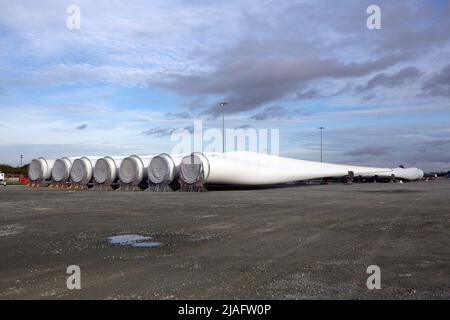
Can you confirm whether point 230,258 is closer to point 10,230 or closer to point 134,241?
point 134,241

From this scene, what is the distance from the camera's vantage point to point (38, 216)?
1920cm

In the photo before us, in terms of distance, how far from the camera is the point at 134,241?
485 inches

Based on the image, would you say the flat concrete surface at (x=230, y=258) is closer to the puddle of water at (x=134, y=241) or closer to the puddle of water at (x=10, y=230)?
the puddle of water at (x=10, y=230)

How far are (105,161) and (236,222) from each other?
4067 cm

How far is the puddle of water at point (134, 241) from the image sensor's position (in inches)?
459

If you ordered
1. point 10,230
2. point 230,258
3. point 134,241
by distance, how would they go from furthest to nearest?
point 10,230 < point 134,241 < point 230,258

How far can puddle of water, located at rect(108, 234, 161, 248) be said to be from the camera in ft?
38.2

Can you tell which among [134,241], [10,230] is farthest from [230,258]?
[10,230]

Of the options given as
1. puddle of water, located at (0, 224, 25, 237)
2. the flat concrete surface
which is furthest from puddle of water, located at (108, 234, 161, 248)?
puddle of water, located at (0, 224, 25, 237)

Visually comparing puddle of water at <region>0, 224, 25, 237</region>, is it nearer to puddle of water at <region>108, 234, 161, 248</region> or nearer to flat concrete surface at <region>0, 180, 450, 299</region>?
flat concrete surface at <region>0, 180, 450, 299</region>

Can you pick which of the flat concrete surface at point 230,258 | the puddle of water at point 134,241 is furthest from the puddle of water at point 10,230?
the puddle of water at point 134,241
